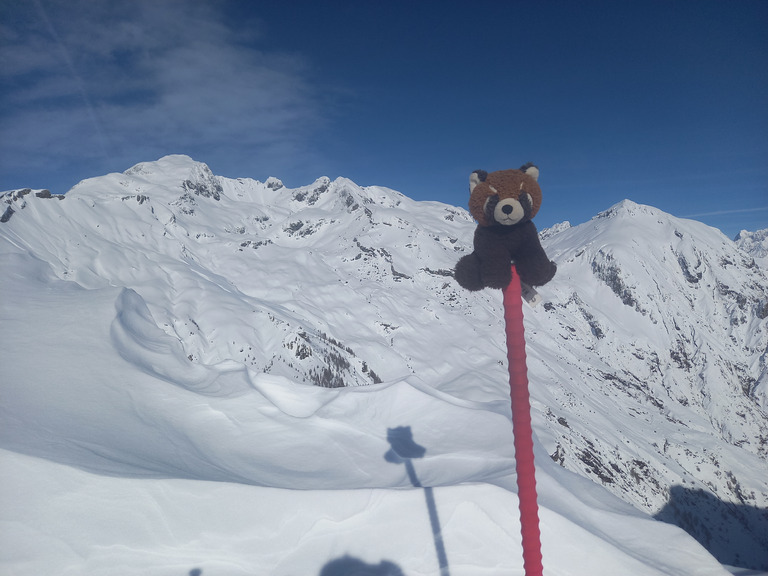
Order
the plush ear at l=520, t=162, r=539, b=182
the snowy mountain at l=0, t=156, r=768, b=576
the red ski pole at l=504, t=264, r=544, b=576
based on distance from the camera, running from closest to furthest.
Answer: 1. the red ski pole at l=504, t=264, r=544, b=576
2. the plush ear at l=520, t=162, r=539, b=182
3. the snowy mountain at l=0, t=156, r=768, b=576

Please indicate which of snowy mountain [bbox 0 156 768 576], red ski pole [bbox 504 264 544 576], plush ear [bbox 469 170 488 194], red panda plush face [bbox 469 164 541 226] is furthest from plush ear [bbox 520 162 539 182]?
snowy mountain [bbox 0 156 768 576]

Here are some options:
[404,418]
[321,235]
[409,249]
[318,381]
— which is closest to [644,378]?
[409,249]

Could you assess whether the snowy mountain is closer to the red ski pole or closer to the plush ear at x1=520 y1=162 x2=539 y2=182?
the red ski pole

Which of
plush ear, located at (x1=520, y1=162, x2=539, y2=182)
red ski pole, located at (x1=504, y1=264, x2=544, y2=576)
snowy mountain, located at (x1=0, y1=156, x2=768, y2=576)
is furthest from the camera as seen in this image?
snowy mountain, located at (x1=0, y1=156, x2=768, y2=576)

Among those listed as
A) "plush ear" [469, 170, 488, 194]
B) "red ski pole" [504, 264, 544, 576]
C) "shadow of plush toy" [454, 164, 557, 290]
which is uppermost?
"plush ear" [469, 170, 488, 194]

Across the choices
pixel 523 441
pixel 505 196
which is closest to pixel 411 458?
pixel 523 441

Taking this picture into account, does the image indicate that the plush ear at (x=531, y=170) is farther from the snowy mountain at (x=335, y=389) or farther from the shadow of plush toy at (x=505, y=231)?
the snowy mountain at (x=335, y=389)

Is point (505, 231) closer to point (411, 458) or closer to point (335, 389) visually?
point (411, 458)

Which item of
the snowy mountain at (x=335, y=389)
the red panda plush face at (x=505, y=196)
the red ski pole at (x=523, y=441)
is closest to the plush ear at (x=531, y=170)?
the red panda plush face at (x=505, y=196)

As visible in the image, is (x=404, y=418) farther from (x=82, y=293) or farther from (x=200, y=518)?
(x=82, y=293)

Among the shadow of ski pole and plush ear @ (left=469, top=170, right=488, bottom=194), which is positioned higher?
plush ear @ (left=469, top=170, right=488, bottom=194)
